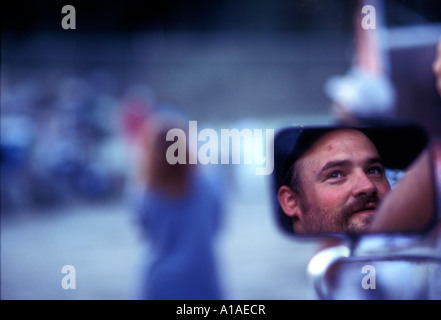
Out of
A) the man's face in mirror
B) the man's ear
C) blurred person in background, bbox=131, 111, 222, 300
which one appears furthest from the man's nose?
blurred person in background, bbox=131, 111, 222, 300

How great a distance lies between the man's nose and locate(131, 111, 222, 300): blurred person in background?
164 centimetres

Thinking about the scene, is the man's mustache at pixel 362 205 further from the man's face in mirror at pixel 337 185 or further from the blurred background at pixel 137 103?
the blurred background at pixel 137 103

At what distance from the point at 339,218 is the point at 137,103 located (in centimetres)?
1212

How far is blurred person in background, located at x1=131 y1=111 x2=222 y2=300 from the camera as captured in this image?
2.80m

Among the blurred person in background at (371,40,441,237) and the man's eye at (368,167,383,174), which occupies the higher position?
the man's eye at (368,167,383,174)

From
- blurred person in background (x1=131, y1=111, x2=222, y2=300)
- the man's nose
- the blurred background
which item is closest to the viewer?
the man's nose

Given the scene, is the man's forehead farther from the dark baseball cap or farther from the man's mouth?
the man's mouth

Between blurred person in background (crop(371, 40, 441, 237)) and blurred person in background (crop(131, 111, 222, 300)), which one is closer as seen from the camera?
blurred person in background (crop(371, 40, 441, 237))

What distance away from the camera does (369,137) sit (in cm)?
131

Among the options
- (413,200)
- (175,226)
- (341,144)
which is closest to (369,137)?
(341,144)

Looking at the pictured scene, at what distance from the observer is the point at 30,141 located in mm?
11680

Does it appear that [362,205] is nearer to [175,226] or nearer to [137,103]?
[175,226]
